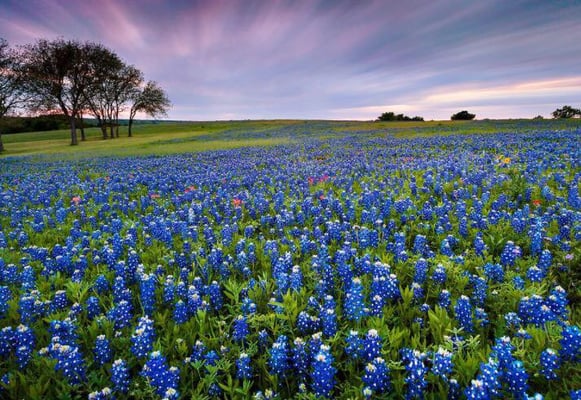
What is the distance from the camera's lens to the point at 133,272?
3.95m

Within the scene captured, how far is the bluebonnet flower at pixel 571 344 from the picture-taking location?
7.11 ft

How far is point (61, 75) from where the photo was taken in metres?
45.2

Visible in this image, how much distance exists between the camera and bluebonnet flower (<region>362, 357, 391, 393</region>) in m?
2.14

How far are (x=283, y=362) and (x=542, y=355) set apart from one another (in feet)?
5.46

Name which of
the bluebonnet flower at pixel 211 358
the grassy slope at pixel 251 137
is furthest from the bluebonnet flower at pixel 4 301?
the grassy slope at pixel 251 137

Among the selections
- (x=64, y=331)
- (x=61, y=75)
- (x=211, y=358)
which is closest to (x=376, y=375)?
(x=211, y=358)

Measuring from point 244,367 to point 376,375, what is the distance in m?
0.89

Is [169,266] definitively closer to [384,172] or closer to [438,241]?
[438,241]

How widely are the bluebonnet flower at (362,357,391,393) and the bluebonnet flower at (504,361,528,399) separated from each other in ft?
2.28

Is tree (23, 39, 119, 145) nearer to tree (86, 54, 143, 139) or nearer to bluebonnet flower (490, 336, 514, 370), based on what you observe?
tree (86, 54, 143, 139)

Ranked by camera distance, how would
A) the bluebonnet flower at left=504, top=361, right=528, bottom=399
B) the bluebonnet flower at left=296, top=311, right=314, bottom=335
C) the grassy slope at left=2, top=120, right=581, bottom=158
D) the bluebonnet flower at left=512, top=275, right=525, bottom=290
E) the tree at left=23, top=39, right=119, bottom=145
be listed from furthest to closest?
the tree at left=23, top=39, right=119, bottom=145
the grassy slope at left=2, top=120, right=581, bottom=158
the bluebonnet flower at left=512, top=275, right=525, bottom=290
the bluebonnet flower at left=296, top=311, right=314, bottom=335
the bluebonnet flower at left=504, top=361, right=528, bottom=399

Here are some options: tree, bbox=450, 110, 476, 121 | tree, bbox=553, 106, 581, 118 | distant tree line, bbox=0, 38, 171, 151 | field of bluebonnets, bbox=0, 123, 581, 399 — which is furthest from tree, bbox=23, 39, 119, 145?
tree, bbox=553, 106, 581, 118

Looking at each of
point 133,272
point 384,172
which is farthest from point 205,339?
point 384,172

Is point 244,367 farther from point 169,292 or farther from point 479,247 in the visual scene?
point 479,247
